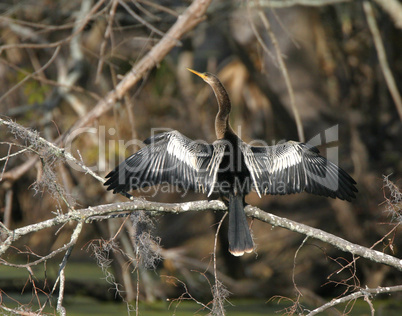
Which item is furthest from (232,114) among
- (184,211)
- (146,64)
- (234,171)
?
(184,211)

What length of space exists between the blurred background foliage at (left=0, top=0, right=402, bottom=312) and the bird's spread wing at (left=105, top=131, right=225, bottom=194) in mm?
2273

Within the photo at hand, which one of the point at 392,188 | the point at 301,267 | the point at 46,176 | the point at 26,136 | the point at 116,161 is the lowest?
the point at 301,267

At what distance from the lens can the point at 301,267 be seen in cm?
650

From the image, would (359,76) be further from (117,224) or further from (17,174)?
(17,174)

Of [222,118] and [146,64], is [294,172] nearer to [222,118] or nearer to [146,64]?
[222,118]

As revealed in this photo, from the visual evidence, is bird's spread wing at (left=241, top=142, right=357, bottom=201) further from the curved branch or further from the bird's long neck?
the curved branch

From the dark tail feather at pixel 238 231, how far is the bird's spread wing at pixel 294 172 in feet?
0.84

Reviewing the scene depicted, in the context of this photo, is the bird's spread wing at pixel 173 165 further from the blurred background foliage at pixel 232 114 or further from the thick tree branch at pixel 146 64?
the blurred background foliage at pixel 232 114

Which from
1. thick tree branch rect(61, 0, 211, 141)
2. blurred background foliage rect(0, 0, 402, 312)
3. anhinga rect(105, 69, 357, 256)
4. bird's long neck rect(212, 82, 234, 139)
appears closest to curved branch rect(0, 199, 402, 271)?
anhinga rect(105, 69, 357, 256)

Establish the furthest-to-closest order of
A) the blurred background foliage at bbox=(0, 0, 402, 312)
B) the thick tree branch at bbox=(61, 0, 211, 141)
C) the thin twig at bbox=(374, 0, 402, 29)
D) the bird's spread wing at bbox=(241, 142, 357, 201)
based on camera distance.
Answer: the blurred background foliage at bbox=(0, 0, 402, 312) < the thin twig at bbox=(374, 0, 402, 29) < the thick tree branch at bbox=(61, 0, 211, 141) < the bird's spread wing at bbox=(241, 142, 357, 201)

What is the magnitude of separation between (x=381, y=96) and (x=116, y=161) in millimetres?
4118

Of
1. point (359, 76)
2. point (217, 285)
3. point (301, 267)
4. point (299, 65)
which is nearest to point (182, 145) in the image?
point (217, 285)

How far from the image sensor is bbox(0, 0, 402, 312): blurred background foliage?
19.8 ft

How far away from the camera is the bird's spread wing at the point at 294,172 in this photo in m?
3.38
